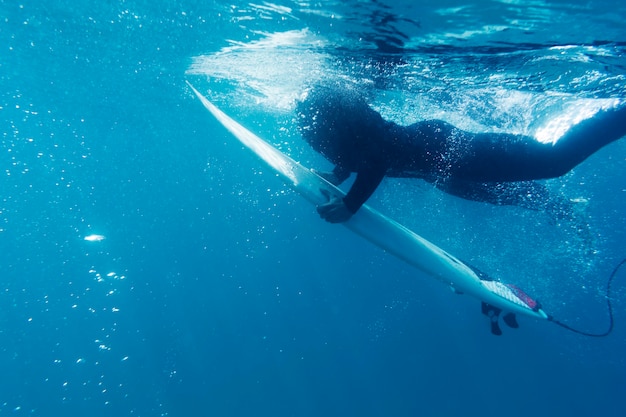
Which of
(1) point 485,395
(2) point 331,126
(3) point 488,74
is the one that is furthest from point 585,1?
(1) point 485,395

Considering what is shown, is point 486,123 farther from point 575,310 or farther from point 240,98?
point 575,310

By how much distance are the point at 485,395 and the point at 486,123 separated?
65.4 ft

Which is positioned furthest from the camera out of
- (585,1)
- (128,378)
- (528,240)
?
(528,240)

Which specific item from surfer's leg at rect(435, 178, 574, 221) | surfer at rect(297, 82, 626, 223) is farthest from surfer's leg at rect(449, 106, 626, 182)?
surfer's leg at rect(435, 178, 574, 221)

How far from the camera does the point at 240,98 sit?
54.3 ft

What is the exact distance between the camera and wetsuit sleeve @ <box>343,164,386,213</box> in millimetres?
4059

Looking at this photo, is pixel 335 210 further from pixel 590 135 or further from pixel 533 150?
pixel 590 135

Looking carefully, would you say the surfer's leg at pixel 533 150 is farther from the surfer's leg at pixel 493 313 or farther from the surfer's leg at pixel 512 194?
the surfer's leg at pixel 493 313

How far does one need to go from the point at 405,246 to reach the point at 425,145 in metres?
1.65

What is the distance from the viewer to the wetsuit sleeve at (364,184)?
13.3 ft

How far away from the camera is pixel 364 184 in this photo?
13.4 ft

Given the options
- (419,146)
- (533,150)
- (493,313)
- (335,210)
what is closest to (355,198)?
(335,210)

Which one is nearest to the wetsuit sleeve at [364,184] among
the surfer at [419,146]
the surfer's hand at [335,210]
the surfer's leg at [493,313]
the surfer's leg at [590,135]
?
the surfer at [419,146]

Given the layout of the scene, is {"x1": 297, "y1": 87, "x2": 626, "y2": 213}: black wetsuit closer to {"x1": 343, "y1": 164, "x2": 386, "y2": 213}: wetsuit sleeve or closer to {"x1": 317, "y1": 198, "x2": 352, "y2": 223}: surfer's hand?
{"x1": 343, "y1": 164, "x2": 386, "y2": 213}: wetsuit sleeve
